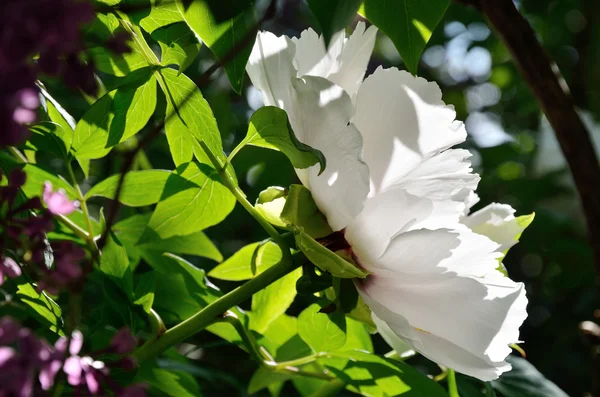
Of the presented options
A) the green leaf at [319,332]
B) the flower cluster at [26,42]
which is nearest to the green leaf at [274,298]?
the green leaf at [319,332]

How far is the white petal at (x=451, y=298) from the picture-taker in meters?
0.28

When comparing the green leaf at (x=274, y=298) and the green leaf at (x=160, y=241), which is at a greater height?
the green leaf at (x=160, y=241)

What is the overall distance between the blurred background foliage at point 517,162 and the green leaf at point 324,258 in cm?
32

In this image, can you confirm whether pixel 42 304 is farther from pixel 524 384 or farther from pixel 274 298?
pixel 524 384

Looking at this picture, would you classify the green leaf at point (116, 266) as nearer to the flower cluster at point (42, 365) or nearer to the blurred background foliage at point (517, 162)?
the flower cluster at point (42, 365)

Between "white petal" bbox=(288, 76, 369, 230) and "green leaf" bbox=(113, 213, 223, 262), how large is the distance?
13 cm

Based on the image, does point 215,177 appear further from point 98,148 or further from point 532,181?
point 532,181

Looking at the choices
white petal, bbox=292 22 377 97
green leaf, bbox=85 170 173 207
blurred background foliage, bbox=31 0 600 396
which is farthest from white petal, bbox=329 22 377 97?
blurred background foliage, bbox=31 0 600 396

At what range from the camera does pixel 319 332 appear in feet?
1.15

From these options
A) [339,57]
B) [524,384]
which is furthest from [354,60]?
[524,384]

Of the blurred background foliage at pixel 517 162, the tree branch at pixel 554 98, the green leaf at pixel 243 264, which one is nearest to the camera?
the green leaf at pixel 243 264

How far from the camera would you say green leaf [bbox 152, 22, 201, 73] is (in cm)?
28

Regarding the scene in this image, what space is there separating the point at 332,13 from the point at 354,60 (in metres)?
0.08

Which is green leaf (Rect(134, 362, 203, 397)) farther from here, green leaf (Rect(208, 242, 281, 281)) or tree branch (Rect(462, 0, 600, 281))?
tree branch (Rect(462, 0, 600, 281))
